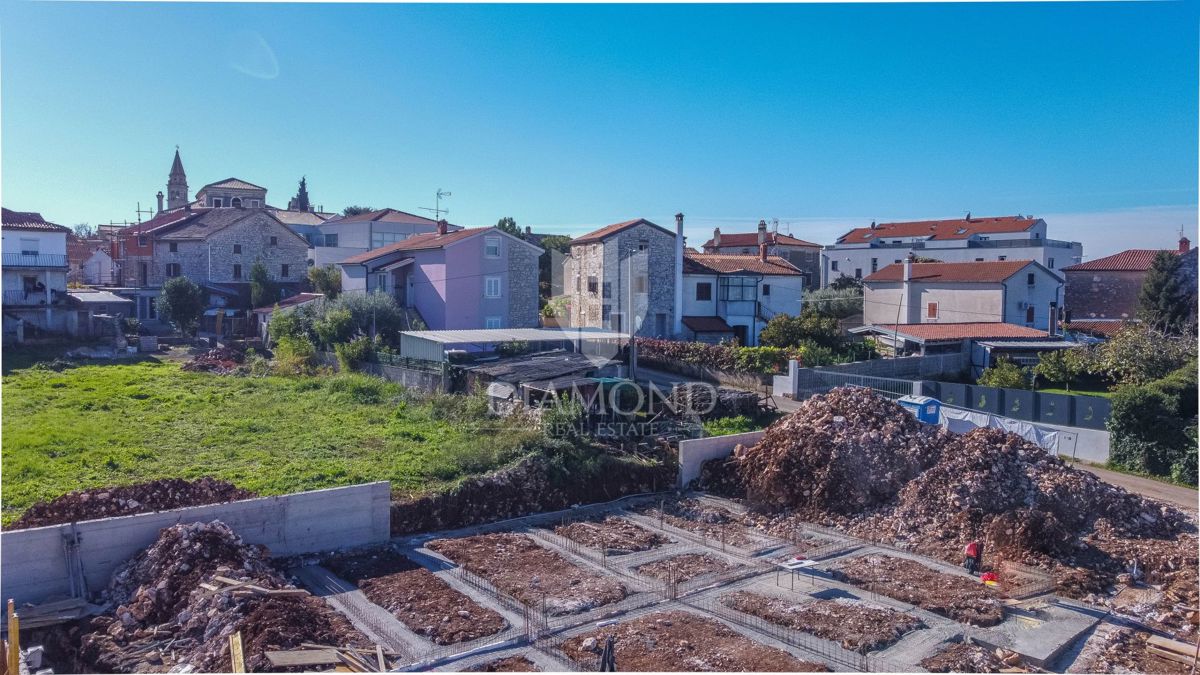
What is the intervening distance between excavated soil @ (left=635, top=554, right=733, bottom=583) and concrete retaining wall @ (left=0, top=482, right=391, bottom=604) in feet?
15.3

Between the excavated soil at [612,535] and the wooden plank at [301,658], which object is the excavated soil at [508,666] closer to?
the wooden plank at [301,658]

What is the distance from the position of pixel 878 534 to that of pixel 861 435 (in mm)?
2555

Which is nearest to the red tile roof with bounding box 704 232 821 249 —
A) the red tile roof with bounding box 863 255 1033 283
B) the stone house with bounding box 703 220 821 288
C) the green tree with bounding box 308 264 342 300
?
the stone house with bounding box 703 220 821 288

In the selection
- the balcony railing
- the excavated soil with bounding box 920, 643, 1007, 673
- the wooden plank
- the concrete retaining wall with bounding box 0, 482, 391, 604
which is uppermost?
the balcony railing

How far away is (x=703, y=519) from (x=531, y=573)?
4140mm

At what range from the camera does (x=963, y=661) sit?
987 cm

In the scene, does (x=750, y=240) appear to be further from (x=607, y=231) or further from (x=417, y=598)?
(x=417, y=598)

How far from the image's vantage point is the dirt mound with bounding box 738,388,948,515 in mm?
15859

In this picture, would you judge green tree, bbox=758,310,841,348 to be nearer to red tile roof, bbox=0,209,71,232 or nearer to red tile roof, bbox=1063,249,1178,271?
red tile roof, bbox=1063,249,1178,271

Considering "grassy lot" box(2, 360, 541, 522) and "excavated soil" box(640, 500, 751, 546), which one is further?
"grassy lot" box(2, 360, 541, 522)

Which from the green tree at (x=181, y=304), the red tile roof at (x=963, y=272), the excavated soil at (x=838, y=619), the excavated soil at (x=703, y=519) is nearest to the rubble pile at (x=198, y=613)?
the excavated soil at (x=838, y=619)

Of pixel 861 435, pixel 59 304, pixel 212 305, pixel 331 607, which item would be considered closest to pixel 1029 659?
pixel 861 435

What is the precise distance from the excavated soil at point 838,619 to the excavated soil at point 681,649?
0.72 m

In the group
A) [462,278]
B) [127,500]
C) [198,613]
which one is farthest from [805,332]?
[198,613]
